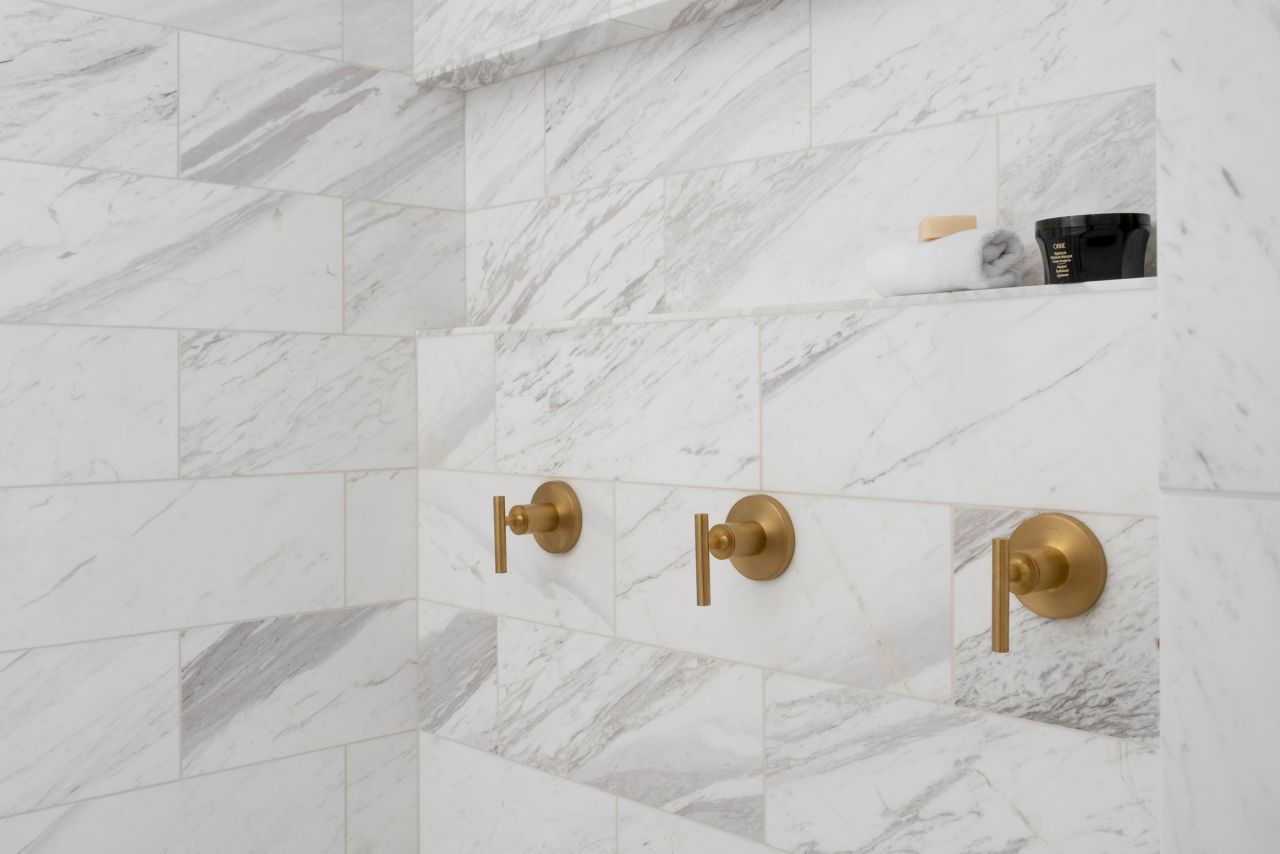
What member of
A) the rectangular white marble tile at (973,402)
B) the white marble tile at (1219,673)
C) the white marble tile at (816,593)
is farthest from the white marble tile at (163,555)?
the white marble tile at (1219,673)

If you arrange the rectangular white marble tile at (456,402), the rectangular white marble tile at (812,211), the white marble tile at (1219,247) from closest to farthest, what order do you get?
the white marble tile at (1219,247), the rectangular white marble tile at (812,211), the rectangular white marble tile at (456,402)

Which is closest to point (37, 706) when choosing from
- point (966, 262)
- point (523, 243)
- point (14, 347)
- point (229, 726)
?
point (229, 726)

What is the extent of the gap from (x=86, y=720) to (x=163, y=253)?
0.74 metres

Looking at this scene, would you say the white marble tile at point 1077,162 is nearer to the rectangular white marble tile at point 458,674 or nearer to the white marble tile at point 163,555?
the rectangular white marble tile at point 458,674

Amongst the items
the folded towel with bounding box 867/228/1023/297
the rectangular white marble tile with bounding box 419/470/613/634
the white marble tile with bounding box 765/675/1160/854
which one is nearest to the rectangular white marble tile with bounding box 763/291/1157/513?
the folded towel with bounding box 867/228/1023/297

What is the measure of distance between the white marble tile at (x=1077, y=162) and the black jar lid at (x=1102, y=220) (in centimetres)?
4

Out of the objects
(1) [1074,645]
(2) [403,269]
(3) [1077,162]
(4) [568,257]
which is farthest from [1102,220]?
(2) [403,269]

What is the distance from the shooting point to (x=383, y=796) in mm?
2078

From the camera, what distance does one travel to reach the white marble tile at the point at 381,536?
2027 millimetres

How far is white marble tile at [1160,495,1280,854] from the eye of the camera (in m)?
Answer: 0.65

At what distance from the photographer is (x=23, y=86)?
166 cm

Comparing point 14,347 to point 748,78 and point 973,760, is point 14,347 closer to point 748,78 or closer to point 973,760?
point 748,78

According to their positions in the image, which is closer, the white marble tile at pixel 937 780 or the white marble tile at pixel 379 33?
the white marble tile at pixel 937 780

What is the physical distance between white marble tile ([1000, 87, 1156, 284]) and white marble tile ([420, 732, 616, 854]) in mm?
1079
